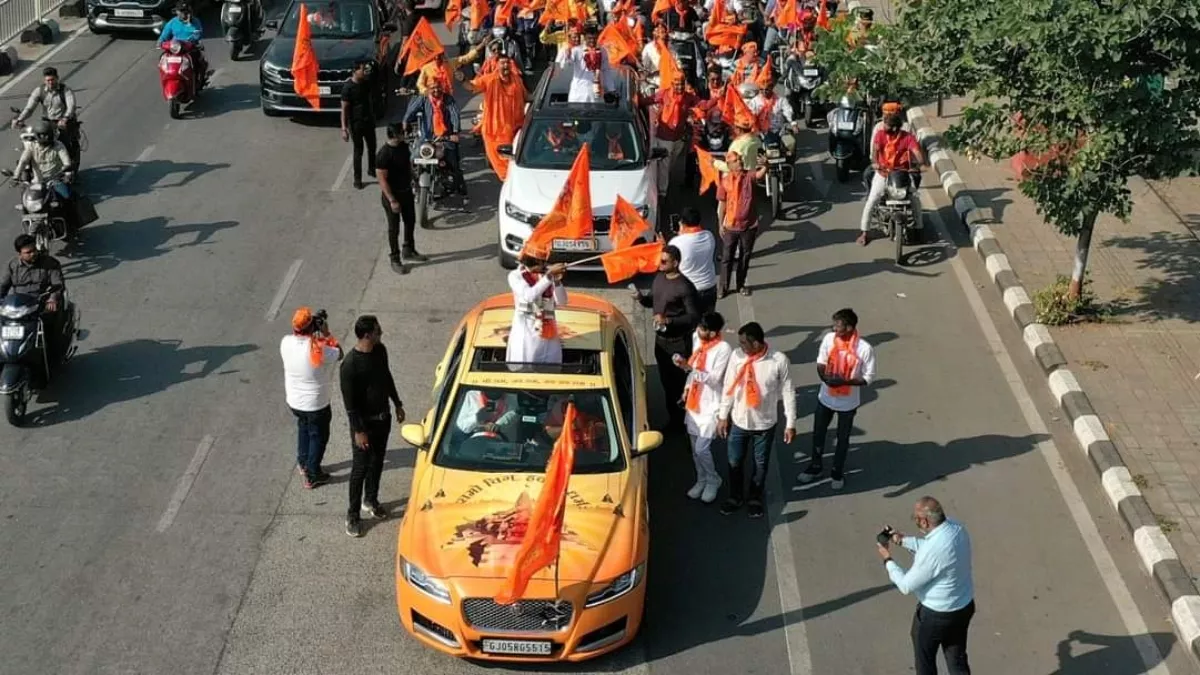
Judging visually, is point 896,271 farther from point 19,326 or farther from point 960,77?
point 19,326

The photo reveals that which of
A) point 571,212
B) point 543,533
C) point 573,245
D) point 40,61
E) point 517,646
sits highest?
point 543,533

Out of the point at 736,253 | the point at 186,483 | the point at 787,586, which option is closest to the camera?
the point at 787,586

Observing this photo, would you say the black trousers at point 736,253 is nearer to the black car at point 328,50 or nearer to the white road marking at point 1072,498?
the white road marking at point 1072,498

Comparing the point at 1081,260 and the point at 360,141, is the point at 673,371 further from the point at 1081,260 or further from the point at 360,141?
the point at 360,141

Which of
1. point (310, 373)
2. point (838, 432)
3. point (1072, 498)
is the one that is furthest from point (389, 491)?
point (1072, 498)

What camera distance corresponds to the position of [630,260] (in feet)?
47.3

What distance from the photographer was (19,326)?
1339 cm

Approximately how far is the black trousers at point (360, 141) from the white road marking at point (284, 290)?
2.42 meters

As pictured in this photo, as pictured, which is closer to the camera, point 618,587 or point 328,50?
point 618,587

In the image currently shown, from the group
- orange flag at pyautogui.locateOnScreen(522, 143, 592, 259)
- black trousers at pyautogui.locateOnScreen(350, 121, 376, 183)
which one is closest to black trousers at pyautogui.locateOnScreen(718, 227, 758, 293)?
orange flag at pyautogui.locateOnScreen(522, 143, 592, 259)

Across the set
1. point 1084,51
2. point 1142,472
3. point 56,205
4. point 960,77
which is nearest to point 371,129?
point 56,205

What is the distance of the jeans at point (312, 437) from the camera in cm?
1186

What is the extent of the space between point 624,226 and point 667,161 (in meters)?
3.42

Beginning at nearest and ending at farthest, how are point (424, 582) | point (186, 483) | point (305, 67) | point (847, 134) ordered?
point (424, 582) → point (186, 483) → point (847, 134) → point (305, 67)
